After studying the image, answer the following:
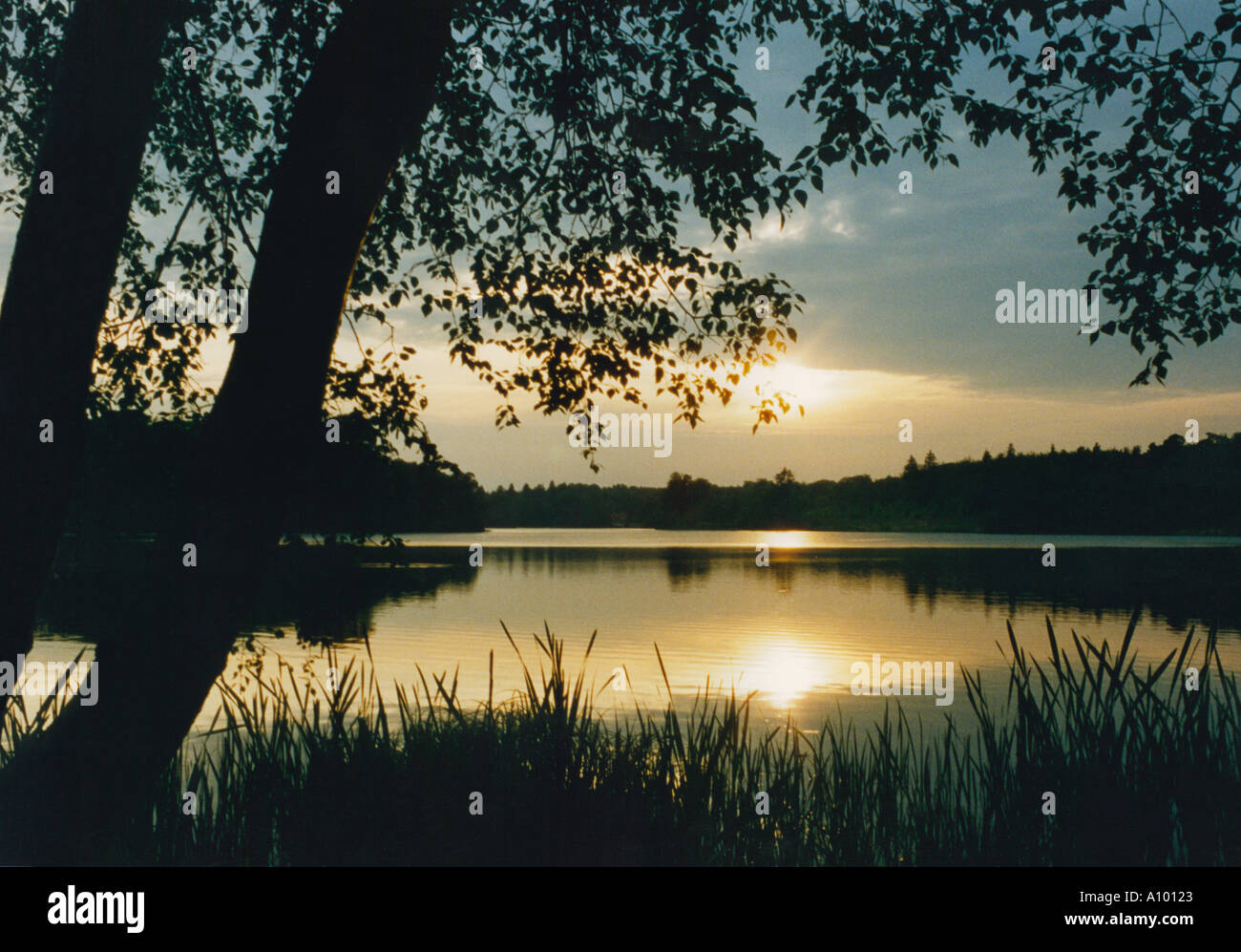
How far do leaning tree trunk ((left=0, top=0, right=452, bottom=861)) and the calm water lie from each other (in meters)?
1.49

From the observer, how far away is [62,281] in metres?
3.95

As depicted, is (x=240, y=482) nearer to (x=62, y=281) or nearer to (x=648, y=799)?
(x=62, y=281)

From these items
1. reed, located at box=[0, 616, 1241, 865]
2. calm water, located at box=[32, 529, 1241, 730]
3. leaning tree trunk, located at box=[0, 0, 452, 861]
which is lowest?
calm water, located at box=[32, 529, 1241, 730]

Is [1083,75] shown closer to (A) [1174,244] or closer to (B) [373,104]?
(A) [1174,244]

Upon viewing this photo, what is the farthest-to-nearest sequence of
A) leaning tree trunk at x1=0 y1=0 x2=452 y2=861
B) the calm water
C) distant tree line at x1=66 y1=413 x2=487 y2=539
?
1. the calm water
2. distant tree line at x1=66 y1=413 x2=487 y2=539
3. leaning tree trunk at x1=0 y1=0 x2=452 y2=861

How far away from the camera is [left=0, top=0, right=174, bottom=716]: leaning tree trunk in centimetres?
388

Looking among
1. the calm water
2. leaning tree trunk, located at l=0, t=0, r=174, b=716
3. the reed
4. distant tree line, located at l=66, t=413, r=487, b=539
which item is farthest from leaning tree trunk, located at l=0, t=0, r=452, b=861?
distant tree line, located at l=66, t=413, r=487, b=539

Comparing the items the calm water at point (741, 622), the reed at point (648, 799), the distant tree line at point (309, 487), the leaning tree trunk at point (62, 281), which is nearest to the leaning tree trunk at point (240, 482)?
the leaning tree trunk at point (62, 281)

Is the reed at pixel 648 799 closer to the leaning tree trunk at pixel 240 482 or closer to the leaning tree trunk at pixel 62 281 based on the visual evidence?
the leaning tree trunk at pixel 240 482

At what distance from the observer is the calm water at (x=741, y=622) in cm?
1691

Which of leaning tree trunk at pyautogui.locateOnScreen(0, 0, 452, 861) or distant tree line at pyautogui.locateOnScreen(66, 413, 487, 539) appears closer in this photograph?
leaning tree trunk at pyautogui.locateOnScreen(0, 0, 452, 861)

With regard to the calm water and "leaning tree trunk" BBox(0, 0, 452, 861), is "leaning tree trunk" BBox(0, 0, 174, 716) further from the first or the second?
the calm water
